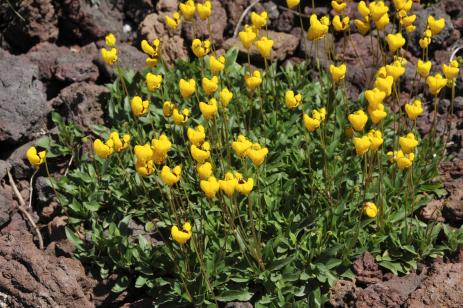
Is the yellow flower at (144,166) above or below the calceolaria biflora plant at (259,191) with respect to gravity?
above

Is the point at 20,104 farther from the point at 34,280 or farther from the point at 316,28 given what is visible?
the point at 316,28

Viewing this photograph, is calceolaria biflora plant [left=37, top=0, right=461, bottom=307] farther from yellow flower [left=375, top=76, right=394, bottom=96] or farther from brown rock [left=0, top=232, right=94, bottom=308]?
brown rock [left=0, top=232, right=94, bottom=308]

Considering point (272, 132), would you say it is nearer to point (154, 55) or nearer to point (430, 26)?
point (154, 55)

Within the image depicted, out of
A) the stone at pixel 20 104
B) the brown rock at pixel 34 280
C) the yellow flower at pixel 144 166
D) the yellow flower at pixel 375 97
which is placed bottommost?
the brown rock at pixel 34 280

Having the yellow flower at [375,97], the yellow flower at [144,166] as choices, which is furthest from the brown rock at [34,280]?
the yellow flower at [375,97]

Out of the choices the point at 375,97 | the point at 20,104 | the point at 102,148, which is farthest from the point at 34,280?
the point at 375,97

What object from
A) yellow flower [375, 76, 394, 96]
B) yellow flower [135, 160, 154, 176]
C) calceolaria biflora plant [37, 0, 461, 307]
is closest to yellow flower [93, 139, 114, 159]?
calceolaria biflora plant [37, 0, 461, 307]

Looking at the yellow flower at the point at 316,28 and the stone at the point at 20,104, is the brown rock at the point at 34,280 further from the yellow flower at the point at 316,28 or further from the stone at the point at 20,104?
the yellow flower at the point at 316,28
